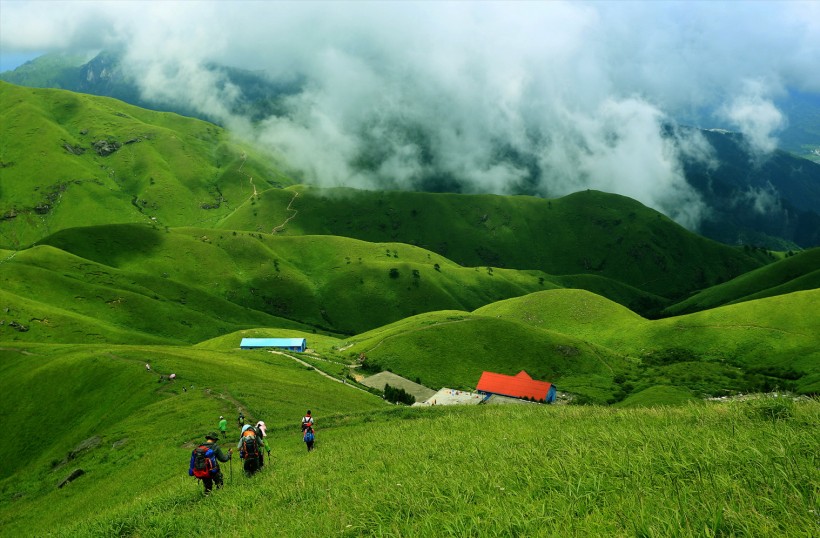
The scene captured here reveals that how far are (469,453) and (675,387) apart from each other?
108401mm

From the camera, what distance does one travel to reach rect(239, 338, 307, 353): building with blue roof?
13825 cm

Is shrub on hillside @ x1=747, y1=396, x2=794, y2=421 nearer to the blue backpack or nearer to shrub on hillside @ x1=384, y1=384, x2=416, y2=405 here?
the blue backpack

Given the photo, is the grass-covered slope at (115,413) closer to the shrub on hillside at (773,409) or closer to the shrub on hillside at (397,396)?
the shrub on hillside at (397,396)

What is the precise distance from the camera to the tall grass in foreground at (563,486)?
24.3 feet

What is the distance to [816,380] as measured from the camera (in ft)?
367

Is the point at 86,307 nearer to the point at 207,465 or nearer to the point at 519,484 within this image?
the point at 207,465

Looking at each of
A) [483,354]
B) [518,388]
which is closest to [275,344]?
[483,354]

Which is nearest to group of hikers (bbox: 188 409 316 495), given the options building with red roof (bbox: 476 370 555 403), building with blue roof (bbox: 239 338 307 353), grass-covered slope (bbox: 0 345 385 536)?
grass-covered slope (bbox: 0 345 385 536)

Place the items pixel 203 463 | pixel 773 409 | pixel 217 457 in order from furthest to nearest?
pixel 217 457, pixel 203 463, pixel 773 409

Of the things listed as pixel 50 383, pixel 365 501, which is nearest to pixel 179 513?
pixel 365 501

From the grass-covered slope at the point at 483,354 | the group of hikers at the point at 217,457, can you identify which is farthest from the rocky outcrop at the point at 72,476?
the grass-covered slope at the point at 483,354

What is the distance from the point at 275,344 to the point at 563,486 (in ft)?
445

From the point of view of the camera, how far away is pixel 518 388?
10175 centimetres

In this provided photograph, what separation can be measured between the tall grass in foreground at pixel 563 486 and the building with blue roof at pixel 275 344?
120 m
